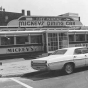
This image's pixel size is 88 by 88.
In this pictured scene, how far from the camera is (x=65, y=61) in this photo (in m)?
10.6

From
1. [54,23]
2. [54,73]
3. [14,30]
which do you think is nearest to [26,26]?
[14,30]

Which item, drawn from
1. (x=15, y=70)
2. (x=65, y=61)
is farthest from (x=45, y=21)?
→ (x=65, y=61)

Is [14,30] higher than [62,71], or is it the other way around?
[14,30]

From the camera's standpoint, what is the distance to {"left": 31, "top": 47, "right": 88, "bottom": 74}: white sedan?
10266 mm

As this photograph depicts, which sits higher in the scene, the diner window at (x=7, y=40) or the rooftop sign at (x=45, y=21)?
the rooftop sign at (x=45, y=21)

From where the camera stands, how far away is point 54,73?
37.2ft

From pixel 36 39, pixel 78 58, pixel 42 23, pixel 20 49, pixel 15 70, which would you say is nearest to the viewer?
pixel 78 58

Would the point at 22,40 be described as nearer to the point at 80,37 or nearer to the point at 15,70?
the point at 80,37

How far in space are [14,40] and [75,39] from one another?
22.1 feet

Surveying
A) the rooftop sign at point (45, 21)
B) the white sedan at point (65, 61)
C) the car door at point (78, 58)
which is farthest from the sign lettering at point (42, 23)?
the car door at point (78, 58)

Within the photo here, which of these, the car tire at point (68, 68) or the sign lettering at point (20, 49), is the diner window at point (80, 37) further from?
the car tire at point (68, 68)

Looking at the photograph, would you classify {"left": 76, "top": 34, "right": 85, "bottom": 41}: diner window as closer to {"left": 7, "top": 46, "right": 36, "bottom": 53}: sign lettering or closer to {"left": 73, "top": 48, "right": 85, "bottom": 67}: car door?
{"left": 7, "top": 46, "right": 36, "bottom": 53}: sign lettering

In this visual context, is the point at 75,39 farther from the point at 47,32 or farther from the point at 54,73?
the point at 54,73

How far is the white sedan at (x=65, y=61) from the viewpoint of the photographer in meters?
10.3
